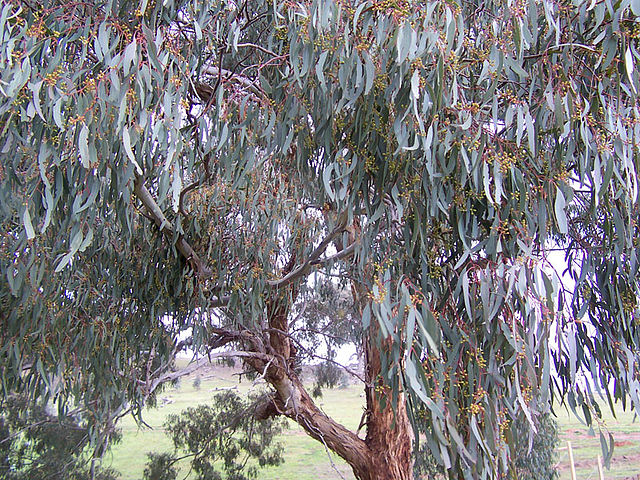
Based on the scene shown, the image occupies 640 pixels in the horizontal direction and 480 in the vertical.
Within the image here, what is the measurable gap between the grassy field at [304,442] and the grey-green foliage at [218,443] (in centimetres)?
15

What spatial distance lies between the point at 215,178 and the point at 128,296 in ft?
2.01

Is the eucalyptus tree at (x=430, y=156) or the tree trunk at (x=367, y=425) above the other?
the eucalyptus tree at (x=430, y=156)

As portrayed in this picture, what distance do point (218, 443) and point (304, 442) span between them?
127 cm

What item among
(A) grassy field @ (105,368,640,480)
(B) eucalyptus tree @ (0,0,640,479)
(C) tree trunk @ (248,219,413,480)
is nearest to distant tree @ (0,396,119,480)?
(A) grassy field @ (105,368,640,480)

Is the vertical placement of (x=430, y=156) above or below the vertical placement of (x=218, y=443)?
above

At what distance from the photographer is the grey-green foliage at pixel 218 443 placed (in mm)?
4656

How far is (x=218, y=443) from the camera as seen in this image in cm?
480

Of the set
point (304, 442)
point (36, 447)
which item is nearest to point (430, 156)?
point (36, 447)

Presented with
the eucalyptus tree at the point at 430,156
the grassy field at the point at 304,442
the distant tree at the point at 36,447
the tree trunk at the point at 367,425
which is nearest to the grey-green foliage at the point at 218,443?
the grassy field at the point at 304,442

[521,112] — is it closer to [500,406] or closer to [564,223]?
→ [564,223]

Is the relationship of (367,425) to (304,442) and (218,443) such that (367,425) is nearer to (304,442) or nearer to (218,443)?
(218,443)

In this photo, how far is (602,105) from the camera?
131 centimetres

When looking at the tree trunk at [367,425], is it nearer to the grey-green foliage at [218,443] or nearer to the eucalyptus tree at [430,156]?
the grey-green foliage at [218,443]

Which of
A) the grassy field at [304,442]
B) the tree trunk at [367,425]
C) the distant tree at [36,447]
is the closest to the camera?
the tree trunk at [367,425]
